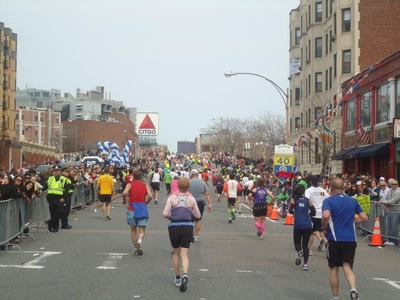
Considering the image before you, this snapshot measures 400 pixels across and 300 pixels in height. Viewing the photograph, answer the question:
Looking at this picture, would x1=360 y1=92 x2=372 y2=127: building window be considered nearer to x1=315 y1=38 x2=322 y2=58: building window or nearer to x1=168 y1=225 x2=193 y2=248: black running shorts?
x1=315 y1=38 x2=322 y2=58: building window

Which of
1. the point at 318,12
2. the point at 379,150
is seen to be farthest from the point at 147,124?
the point at 318,12

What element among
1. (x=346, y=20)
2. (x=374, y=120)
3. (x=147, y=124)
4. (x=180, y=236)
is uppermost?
(x=346, y=20)

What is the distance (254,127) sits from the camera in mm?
95062

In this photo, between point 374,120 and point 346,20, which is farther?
point 346,20

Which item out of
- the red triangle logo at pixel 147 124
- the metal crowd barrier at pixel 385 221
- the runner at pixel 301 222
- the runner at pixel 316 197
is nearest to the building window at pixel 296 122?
the red triangle logo at pixel 147 124

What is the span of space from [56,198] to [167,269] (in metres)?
7.41

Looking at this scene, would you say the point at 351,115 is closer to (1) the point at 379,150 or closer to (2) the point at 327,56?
(2) the point at 327,56

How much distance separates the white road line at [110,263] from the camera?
38.9 feet

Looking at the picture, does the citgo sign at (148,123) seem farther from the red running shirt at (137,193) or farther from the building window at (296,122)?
the building window at (296,122)

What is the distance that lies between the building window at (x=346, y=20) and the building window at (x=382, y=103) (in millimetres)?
10085

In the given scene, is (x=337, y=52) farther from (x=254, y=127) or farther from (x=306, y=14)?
(x=254, y=127)

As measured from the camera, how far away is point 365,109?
36.8 m

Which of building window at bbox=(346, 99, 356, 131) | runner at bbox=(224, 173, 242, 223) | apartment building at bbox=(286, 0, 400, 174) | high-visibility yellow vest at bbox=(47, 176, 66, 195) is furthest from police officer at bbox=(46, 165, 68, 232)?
building window at bbox=(346, 99, 356, 131)

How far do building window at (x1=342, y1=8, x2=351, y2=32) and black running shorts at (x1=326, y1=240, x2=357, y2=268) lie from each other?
35915mm
